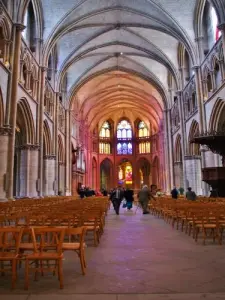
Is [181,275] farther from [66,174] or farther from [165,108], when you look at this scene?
[165,108]

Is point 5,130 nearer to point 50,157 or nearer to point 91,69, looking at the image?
point 50,157

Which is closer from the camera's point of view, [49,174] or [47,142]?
[49,174]

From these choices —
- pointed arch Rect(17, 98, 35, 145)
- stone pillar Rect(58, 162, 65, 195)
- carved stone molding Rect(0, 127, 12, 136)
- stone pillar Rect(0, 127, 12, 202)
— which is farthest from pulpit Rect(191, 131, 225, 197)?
stone pillar Rect(58, 162, 65, 195)

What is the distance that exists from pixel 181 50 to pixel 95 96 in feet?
61.6

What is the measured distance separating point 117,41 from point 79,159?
1923 centimetres

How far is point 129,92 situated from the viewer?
4628 cm

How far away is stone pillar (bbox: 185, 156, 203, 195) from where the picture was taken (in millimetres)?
26656

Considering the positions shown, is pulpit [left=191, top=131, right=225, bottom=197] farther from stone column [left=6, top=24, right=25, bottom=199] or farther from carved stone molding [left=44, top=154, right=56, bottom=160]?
carved stone molding [left=44, top=154, right=56, bottom=160]

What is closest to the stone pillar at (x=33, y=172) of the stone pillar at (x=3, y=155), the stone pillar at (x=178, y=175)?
the stone pillar at (x=3, y=155)

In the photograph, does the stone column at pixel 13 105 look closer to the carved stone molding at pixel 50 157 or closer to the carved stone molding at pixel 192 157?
the carved stone molding at pixel 50 157

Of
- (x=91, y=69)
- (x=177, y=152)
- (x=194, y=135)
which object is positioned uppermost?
(x=91, y=69)

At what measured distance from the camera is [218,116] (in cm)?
2080

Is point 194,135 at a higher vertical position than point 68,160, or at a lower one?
higher

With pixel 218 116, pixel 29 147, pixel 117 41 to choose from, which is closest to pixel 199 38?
pixel 218 116
